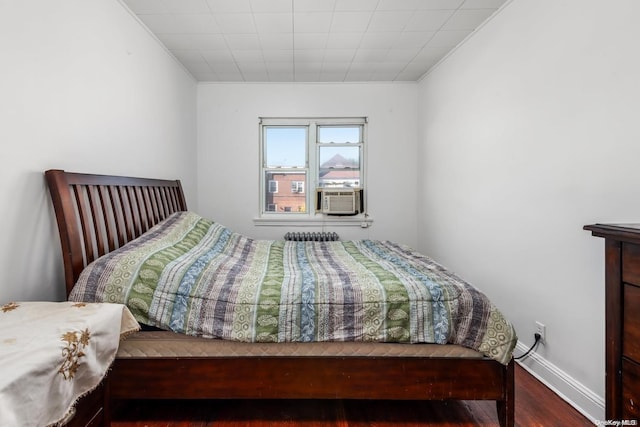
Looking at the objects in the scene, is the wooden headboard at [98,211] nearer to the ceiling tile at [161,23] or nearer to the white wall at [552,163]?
the ceiling tile at [161,23]

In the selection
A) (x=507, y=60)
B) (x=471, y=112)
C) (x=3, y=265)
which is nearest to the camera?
(x=3, y=265)

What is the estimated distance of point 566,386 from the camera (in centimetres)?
173

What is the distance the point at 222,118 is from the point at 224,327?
293 cm

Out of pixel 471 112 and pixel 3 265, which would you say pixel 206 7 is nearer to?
pixel 3 265

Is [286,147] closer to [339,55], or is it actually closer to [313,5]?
[339,55]

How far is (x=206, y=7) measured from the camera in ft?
7.28

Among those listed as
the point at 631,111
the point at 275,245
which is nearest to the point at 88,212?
the point at 275,245

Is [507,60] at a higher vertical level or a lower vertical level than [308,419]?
higher

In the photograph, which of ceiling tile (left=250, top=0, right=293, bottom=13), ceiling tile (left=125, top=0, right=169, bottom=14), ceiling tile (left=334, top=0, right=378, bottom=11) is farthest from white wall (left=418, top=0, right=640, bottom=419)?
ceiling tile (left=125, top=0, right=169, bottom=14)

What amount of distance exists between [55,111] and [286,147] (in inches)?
98.7

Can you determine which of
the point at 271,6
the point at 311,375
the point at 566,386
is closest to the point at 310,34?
the point at 271,6

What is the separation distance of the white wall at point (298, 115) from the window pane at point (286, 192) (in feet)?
0.64

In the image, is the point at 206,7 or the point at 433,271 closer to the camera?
the point at 433,271

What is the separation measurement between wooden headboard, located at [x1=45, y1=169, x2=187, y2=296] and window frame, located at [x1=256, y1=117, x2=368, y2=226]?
1.36 metres
